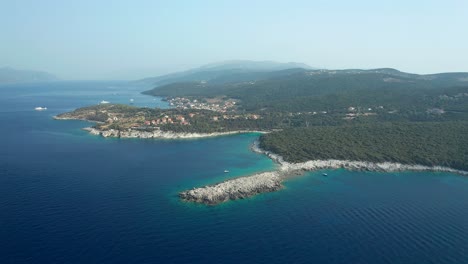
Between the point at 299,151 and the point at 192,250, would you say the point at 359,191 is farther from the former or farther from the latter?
the point at 192,250

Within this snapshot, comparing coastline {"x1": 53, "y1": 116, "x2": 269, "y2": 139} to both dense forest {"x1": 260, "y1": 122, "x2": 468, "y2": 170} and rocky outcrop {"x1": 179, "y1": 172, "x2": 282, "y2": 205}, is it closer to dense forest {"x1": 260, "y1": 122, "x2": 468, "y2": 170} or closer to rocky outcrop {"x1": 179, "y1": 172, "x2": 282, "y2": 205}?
dense forest {"x1": 260, "y1": 122, "x2": 468, "y2": 170}

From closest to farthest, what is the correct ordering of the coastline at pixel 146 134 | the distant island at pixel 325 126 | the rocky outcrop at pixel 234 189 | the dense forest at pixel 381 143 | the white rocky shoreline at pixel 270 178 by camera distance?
the rocky outcrop at pixel 234 189 → the white rocky shoreline at pixel 270 178 → the distant island at pixel 325 126 → the dense forest at pixel 381 143 → the coastline at pixel 146 134

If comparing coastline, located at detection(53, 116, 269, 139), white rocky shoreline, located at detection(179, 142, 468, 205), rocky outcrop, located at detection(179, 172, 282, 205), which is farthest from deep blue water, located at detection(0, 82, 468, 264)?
coastline, located at detection(53, 116, 269, 139)

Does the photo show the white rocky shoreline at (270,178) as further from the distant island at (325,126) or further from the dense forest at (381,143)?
the dense forest at (381,143)

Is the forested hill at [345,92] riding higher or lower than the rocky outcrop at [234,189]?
higher

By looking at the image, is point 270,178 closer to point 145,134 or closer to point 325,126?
point 325,126

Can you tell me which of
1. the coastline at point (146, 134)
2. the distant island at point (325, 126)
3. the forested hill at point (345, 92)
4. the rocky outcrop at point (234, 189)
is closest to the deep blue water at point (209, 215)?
the rocky outcrop at point (234, 189)

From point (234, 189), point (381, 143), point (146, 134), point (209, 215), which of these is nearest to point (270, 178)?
point (234, 189)
